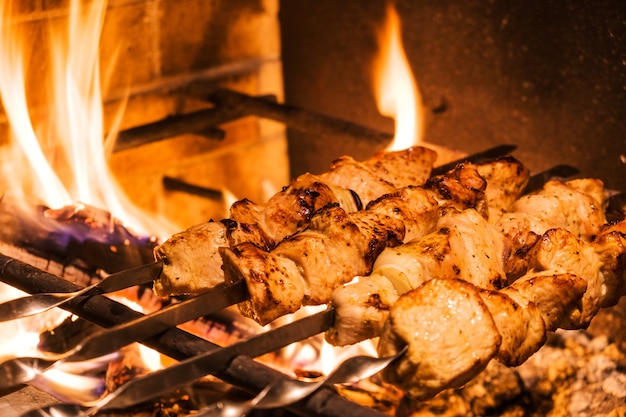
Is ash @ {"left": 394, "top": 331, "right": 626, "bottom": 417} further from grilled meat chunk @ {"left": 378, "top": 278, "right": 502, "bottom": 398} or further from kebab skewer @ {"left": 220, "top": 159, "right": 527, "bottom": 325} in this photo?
grilled meat chunk @ {"left": 378, "top": 278, "right": 502, "bottom": 398}

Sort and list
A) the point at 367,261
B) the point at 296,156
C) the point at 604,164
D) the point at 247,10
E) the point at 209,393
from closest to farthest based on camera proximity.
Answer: the point at 367,261
the point at 209,393
the point at 604,164
the point at 247,10
the point at 296,156

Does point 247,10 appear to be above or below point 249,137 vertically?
above

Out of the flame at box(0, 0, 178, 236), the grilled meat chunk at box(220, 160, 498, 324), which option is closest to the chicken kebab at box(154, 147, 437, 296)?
the grilled meat chunk at box(220, 160, 498, 324)

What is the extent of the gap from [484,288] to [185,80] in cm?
296

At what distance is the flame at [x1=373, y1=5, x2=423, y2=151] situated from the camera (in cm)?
461

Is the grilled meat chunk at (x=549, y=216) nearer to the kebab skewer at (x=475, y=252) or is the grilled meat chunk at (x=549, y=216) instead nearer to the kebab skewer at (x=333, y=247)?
the kebab skewer at (x=475, y=252)

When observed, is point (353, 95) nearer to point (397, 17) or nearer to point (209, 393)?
point (397, 17)

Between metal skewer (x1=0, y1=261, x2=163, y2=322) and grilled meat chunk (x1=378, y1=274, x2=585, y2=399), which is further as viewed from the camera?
metal skewer (x1=0, y1=261, x2=163, y2=322)

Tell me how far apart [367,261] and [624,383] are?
73.7 inches

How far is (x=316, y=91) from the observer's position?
547 centimetres

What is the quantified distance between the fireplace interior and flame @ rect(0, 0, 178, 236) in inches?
1.8

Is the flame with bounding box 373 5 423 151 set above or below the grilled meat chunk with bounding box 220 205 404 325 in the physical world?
above

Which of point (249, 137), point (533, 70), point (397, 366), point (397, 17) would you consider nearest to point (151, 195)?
point (249, 137)

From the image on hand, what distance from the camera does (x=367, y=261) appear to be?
2.58 metres
